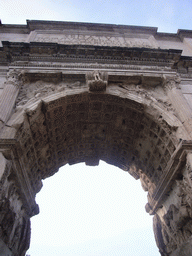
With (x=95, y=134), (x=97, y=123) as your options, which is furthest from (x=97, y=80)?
(x=95, y=134)

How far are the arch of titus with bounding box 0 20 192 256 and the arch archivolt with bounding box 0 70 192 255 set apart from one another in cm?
4

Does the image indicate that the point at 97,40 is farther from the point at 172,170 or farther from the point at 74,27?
the point at 172,170

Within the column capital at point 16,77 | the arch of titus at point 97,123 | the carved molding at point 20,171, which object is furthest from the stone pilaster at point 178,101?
the column capital at point 16,77

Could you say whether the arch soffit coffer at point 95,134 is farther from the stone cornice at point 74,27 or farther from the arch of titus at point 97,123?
the stone cornice at point 74,27

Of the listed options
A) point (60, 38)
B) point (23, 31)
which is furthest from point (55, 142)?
point (23, 31)

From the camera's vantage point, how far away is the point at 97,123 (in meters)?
8.86

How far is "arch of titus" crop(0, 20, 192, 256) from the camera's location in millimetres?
5980

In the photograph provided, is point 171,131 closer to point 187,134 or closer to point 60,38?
point 187,134

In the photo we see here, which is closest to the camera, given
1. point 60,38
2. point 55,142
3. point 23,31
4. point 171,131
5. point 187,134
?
point 187,134

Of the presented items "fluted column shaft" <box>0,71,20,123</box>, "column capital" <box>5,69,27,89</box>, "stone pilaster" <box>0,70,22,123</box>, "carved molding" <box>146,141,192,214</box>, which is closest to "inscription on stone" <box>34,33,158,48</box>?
"column capital" <box>5,69,27,89</box>

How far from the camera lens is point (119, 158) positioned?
9.96 m

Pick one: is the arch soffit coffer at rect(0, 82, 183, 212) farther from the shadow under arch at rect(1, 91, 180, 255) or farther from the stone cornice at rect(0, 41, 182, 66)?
the stone cornice at rect(0, 41, 182, 66)

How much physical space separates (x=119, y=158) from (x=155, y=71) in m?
4.92

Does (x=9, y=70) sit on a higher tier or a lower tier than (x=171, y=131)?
higher
